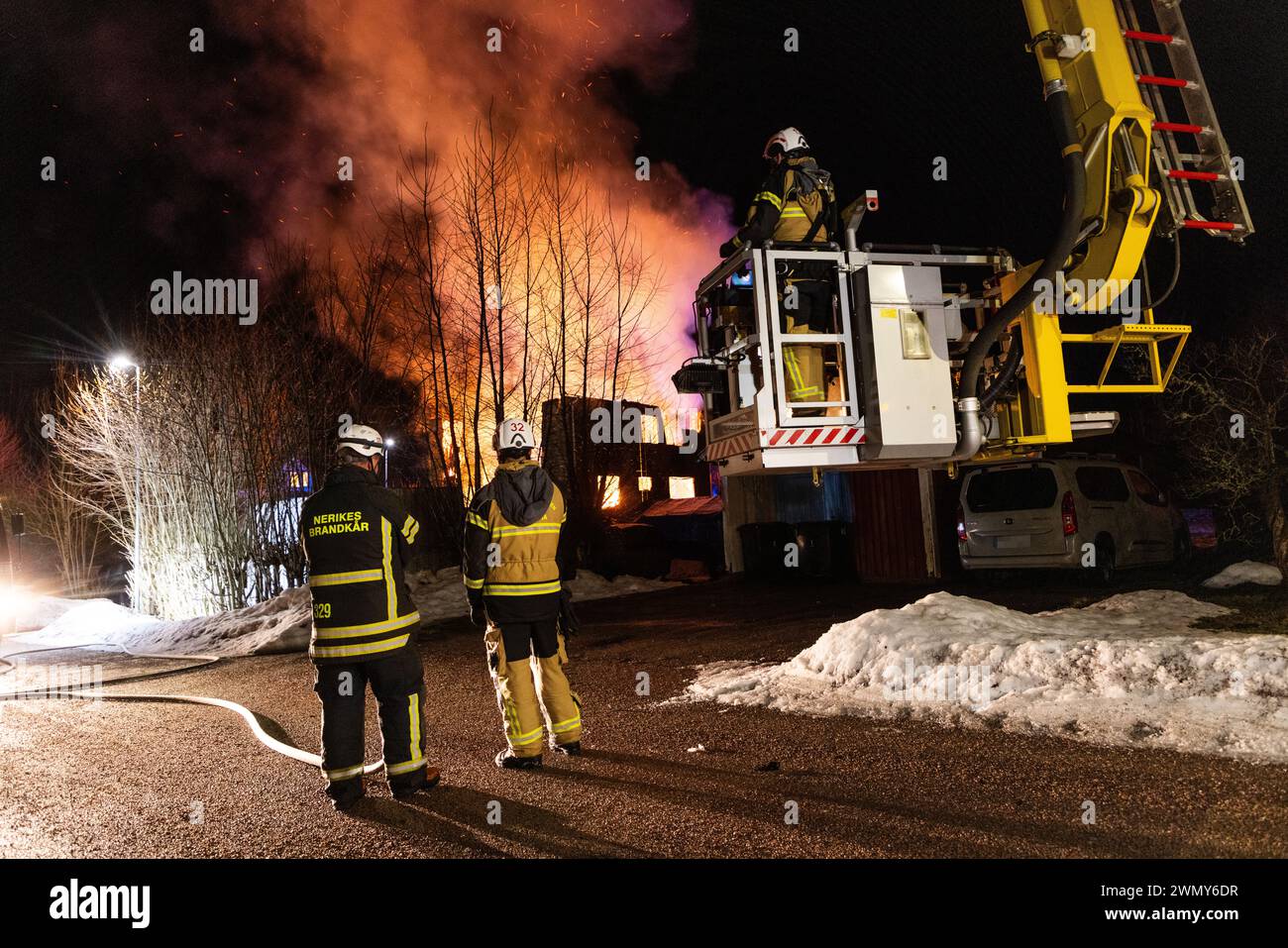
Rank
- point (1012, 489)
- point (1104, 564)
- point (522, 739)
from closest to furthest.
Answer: point (522, 739)
point (1104, 564)
point (1012, 489)

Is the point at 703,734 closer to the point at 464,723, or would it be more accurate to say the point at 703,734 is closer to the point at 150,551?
the point at 464,723

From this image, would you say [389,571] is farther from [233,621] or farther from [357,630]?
[233,621]

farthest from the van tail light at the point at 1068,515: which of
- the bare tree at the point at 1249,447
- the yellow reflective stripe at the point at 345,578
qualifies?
the yellow reflective stripe at the point at 345,578

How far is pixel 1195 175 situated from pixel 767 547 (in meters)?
10.8

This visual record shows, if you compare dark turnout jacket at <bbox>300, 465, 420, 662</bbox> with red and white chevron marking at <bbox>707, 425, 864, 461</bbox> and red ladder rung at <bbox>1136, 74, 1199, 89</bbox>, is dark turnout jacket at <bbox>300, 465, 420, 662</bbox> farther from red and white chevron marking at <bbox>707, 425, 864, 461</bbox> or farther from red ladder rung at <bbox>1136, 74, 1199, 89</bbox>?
red ladder rung at <bbox>1136, 74, 1199, 89</bbox>

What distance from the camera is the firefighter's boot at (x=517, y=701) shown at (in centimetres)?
478

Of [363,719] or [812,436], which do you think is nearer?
[363,719]

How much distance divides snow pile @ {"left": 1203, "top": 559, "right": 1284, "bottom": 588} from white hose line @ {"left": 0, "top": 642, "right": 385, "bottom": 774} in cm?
1002

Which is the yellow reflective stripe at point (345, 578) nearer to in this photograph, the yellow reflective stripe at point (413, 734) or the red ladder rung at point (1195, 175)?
the yellow reflective stripe at point (413, 734)

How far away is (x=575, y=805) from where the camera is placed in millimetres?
4031

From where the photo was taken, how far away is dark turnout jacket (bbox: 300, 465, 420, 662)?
4254 mm

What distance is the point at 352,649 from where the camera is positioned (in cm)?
422

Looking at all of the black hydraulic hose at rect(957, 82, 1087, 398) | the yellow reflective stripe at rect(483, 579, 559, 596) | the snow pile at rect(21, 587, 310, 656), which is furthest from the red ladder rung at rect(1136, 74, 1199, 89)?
the snow pile at rect(21, 587, 310, 656)

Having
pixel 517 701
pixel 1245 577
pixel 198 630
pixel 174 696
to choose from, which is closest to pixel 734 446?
pixel 517 701
